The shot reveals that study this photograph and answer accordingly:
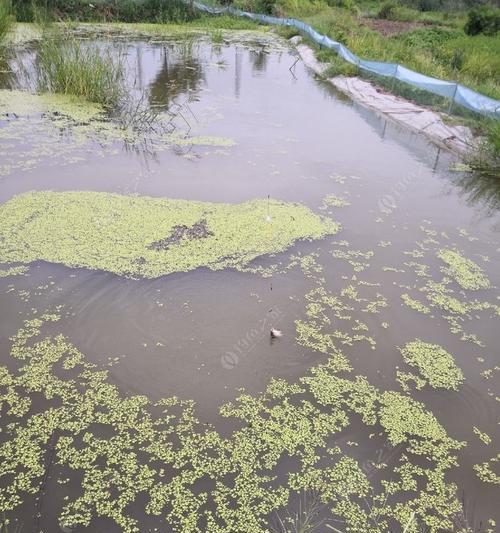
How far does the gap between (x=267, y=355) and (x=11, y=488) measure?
4.05ft

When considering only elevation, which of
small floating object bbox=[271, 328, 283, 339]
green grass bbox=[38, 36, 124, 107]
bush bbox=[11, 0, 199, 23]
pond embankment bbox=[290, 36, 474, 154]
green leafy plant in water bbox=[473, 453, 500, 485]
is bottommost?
green leafy plant in water bbox=[473, 453, 500, 485]

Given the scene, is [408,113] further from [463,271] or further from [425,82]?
[463,271]

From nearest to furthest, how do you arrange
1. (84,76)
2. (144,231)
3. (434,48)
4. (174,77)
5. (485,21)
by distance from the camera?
(144,231) → (84,76) → (174,77) → (434,48) → (485,21)

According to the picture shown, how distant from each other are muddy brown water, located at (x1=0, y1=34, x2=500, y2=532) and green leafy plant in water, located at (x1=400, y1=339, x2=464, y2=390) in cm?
6

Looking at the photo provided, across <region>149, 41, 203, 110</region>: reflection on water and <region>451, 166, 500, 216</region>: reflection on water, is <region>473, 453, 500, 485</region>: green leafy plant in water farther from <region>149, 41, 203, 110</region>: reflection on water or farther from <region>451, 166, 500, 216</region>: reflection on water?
<region>149, 41, 203, 110</region>: reflection on water

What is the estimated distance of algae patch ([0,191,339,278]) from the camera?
300 centimetres

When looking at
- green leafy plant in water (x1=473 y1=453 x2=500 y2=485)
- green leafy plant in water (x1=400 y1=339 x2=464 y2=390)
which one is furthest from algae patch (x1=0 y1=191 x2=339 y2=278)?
→ green leafy plant in water (x1=473 y1=453 x2=500 y2=485)

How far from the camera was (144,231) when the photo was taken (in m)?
3.33

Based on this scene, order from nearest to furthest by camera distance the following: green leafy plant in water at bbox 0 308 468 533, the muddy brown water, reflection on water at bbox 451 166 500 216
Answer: green leafy plant in water at bbox 0 308 468 533, the muddy brown water, reflection on water at bbox 451 166 500 216

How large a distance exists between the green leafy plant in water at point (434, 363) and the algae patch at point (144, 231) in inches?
46.6

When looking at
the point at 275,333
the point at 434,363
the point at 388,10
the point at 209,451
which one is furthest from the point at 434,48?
the point at 209,451

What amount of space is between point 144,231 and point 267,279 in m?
1.01

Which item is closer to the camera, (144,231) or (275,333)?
(275,333)

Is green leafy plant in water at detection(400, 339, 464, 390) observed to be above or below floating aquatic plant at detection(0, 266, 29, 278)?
below
